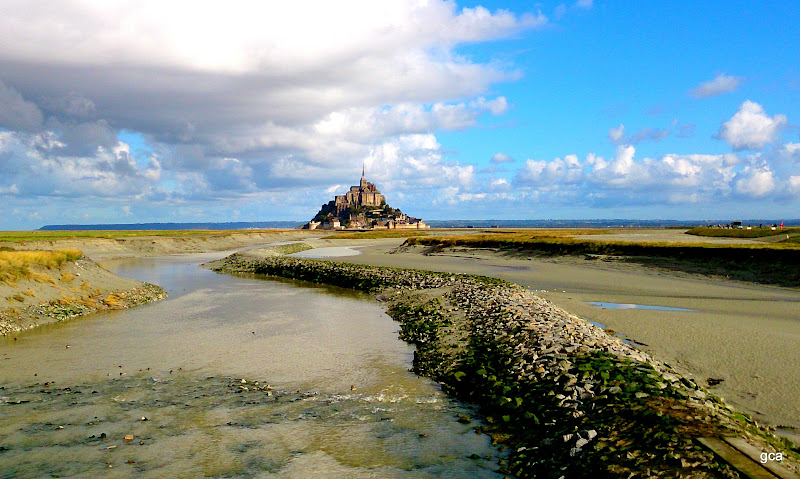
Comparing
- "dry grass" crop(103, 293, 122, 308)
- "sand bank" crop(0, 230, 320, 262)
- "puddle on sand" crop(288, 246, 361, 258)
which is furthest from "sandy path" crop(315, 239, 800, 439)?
"sand bank" crop(0, 230, 320, 262)

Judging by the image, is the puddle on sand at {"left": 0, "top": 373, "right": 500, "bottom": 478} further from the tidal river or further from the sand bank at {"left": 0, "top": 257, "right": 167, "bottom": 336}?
the sand bank at {"left": 0, "top": 257, "right": 167, "bottom": 336}

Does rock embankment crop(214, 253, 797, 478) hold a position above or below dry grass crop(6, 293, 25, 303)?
below

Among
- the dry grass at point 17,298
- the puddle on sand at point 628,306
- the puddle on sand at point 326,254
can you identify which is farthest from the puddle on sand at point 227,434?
the puddle on sand at point 326,254

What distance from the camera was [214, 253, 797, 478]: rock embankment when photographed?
8.18 metres

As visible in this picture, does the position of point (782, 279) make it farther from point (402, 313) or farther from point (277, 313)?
point (277, 313)

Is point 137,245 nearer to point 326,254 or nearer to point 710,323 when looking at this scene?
point 326,254

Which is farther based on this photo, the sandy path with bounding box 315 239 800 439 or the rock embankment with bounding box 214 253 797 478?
the sandy path with bounding box 315 239 800 439

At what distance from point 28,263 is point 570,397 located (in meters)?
30.0

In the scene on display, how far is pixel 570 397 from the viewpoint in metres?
10.9

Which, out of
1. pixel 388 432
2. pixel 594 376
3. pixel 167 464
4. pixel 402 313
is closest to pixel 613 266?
pixel 402 313

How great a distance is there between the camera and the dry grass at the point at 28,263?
84.9 ft

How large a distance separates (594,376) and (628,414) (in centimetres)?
216

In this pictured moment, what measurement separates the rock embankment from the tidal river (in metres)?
0.89

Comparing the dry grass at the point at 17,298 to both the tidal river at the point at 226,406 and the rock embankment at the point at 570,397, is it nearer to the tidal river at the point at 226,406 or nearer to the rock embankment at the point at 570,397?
the tidal river at the point at 226,406
